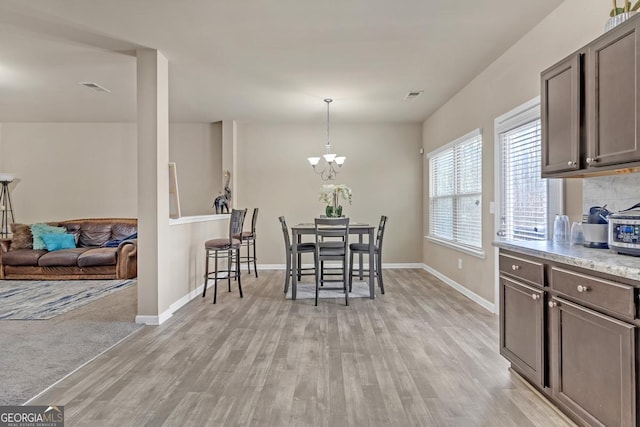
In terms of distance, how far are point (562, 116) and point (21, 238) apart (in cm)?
754

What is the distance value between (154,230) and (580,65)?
3.66 m

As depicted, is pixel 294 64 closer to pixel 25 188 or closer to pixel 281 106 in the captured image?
pixel 281 106

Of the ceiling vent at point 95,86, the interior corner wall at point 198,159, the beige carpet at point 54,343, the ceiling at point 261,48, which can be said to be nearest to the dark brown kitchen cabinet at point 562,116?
the ceiling at point 261,48

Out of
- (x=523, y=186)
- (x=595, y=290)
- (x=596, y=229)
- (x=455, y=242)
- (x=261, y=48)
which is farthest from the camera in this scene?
(x=455, y=242)

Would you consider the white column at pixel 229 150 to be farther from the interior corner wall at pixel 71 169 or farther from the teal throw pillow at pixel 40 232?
the teal throw pillow at pixel 40 232

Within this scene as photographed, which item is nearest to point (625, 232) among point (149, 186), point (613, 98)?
point (613, 98)

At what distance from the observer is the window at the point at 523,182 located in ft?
10.3

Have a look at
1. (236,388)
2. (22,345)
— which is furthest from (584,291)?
(22,345)

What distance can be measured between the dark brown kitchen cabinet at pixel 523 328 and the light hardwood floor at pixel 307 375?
Result: 157 mm

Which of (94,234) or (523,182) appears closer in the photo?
(523,182)

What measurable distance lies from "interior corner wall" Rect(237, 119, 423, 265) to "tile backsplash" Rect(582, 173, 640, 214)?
14.5 ft

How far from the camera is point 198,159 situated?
7.04 meters

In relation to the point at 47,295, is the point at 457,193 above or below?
above

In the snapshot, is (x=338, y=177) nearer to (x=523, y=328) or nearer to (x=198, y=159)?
(x=198, y=159)
